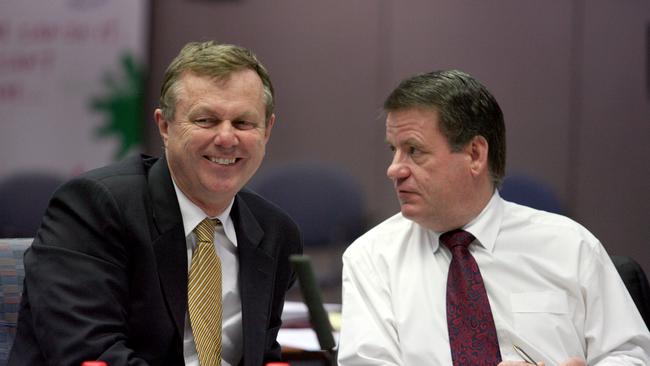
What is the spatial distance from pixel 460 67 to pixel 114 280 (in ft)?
13.2

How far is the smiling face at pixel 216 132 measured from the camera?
1.96m

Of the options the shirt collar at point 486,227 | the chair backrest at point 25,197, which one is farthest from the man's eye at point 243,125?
the chair backrest at point 25,197

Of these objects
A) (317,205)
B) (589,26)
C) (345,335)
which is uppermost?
(589,26)

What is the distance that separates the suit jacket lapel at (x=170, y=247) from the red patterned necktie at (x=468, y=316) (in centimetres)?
60

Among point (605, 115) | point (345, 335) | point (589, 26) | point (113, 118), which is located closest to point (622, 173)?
point (605, 115)

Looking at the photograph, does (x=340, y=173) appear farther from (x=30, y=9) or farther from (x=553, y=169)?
(x=30, y=9)

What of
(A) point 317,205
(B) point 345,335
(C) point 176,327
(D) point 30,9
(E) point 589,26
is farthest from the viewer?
(E) point 589,26

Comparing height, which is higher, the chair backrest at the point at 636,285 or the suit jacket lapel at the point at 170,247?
the suit jacket lapel at the point at 170,247

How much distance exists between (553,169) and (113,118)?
268cm

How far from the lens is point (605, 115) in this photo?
5.59m

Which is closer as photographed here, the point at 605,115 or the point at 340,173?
the point at 340,173

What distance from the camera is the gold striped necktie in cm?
190

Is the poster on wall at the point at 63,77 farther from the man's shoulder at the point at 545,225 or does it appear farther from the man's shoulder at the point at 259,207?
the man's shoulder at the point at 545,225

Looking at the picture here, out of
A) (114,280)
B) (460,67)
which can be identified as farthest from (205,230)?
(460,67)
